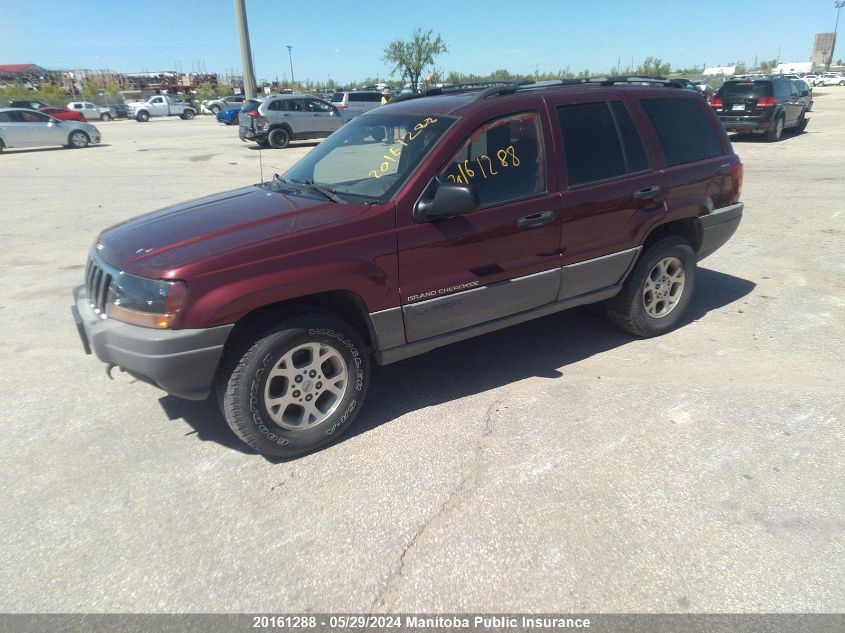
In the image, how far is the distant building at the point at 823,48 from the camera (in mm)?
102875

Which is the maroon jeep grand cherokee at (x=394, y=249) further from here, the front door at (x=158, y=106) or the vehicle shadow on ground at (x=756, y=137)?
the front door at (x=158, y=106)

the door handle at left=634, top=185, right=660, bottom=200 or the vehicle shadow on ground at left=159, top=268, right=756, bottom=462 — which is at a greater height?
the door handle at left=634, top=185, right=660, bottom=200

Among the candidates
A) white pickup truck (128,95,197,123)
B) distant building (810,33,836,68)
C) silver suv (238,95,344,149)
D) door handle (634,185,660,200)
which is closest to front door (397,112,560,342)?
door handle (634,185,660,200)

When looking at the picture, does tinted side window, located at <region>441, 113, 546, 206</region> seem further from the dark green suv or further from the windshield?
the dark green suv

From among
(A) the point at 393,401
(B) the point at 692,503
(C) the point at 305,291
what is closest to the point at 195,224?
(C) the point at 305,291

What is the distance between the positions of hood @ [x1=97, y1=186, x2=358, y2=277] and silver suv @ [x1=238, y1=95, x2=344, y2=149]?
54.4 ft

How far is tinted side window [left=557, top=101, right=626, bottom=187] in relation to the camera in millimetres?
4016

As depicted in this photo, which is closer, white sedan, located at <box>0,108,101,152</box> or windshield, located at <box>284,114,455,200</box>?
windshield, located at <box>284,114,455,200</box>

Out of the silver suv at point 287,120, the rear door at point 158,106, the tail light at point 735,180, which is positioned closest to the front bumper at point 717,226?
the tail light at point 735,180

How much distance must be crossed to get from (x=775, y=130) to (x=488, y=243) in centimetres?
1793

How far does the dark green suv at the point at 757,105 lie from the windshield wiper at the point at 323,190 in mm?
16568

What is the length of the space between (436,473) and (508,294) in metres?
1.30

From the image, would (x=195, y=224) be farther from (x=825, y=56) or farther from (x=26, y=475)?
(x=825, y=56)

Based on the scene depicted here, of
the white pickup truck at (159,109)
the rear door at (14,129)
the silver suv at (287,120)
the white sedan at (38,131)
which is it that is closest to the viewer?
the silver suv at (287,120)
